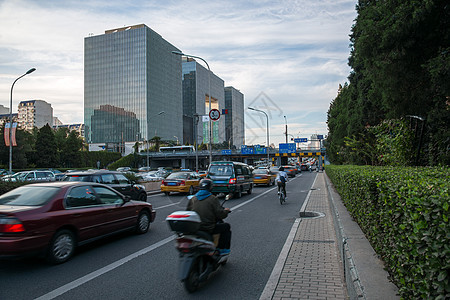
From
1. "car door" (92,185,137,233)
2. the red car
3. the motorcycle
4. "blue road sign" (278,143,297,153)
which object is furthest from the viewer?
"blue road sign" (278,143,297,153)

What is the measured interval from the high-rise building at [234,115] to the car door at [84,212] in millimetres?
144566

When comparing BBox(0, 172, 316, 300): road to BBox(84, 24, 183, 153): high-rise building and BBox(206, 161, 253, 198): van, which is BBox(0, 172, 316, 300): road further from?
BBox(84, 24, 183, 153): high-rise building

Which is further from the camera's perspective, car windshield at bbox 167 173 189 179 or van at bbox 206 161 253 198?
car windshield at bbox 167 173 189 179

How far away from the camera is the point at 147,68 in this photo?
117750 mm

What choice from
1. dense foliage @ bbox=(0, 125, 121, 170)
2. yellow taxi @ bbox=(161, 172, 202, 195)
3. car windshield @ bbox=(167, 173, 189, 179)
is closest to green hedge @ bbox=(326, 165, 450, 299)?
yellow taxi @ bbox=(161, 172, 202, 195)

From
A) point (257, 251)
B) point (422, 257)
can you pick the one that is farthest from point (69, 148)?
point (422, 257)

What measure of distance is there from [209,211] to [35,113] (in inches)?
7645

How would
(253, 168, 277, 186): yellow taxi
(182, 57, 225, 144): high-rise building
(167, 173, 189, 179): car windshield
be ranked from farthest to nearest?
(182, 57, 225, 144): high-rise building → (253, 168, 277, 186): yellow taxi → (167, 173, 189, 179): car windshield

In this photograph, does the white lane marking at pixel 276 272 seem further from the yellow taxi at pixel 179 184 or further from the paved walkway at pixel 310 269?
the yellow taxi at pixel 179 184

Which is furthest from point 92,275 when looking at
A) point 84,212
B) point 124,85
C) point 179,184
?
point 124,85

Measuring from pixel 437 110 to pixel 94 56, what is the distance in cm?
13124

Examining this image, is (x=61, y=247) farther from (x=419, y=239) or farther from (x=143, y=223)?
(x=419, y=239)

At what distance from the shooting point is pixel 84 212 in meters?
6.91

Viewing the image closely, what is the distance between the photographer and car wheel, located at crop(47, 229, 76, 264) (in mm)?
6129
